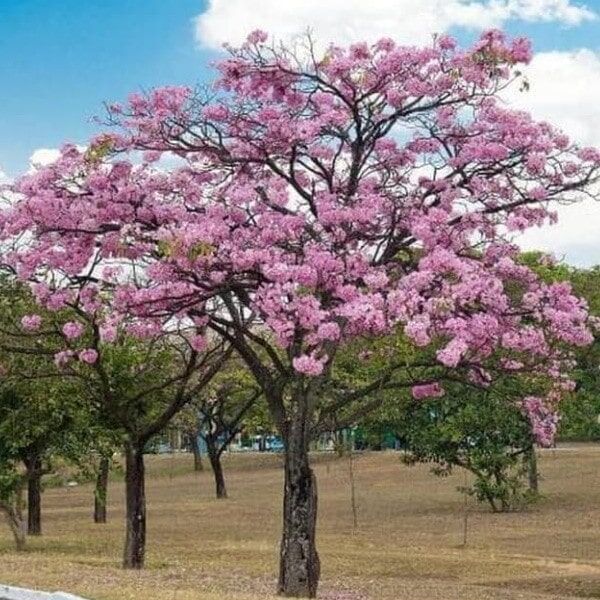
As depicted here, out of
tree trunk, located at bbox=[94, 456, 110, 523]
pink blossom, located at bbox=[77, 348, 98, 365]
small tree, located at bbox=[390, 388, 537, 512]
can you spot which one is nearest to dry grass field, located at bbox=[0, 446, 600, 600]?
tree trunk, located at bbox=[94, 456, 110, 523]

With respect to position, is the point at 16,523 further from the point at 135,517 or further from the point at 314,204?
the point at 314,204

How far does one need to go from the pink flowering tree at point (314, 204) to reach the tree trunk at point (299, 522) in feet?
0.08

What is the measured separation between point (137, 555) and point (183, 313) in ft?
24.7

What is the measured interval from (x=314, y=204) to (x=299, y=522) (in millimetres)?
4858

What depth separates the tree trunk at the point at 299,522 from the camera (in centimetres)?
1911

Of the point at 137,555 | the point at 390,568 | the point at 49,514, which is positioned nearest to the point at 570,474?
the point at 49,514

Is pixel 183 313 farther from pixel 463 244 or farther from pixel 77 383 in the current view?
pixel 77 383

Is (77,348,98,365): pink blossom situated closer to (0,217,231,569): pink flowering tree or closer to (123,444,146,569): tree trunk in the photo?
(0,217,231,569): pink flowering tree

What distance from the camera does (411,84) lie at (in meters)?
18.8

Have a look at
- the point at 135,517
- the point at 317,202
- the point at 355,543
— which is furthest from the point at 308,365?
the point at 355,543

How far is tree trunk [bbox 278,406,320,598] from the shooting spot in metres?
19.1

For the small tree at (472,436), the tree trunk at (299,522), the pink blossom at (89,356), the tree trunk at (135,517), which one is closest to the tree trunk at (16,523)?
the tree trunk at (135,517)

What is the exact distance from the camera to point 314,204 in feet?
62.8

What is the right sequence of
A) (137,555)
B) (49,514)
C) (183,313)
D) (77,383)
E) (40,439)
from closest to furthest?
1. (183,313)
2. (137,555)
3. (77,383)
4. (40,439)
5. (49,514)
